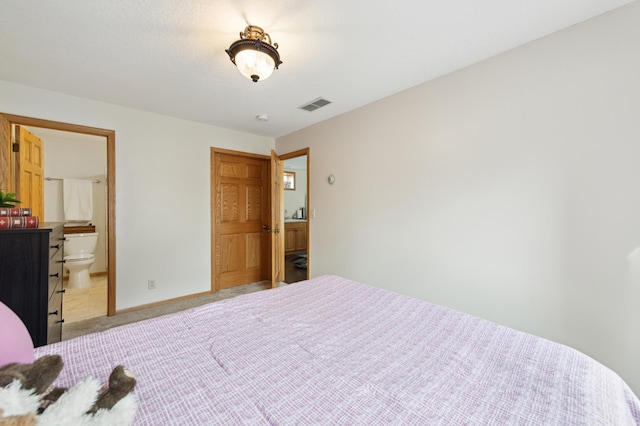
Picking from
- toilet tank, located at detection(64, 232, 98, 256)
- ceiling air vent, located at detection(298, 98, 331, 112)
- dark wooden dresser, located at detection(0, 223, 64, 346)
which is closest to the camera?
dark wooden dresser, located at detection(0, 223, 64, 346)

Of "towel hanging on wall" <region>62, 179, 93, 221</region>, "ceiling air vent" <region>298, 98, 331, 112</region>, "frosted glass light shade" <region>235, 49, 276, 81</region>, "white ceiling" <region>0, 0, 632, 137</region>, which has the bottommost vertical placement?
"towel hanging on wall" <region>62, 179, 93, 221</region>

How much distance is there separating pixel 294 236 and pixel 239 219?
2287 mm

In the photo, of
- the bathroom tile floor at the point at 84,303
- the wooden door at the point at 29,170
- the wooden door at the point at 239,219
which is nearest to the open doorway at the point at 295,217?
the wooden door at the point at 239,219

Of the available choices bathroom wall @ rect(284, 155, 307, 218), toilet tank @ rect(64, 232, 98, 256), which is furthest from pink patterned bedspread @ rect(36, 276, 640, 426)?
bathroom wall @ rect(284, 155, 307, 218)

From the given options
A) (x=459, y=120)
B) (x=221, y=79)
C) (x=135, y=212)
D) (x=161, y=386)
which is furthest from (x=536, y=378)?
(x=135, y=212)

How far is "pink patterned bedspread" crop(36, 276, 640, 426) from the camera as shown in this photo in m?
0.73

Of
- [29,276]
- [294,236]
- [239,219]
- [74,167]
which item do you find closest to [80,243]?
[74,167]

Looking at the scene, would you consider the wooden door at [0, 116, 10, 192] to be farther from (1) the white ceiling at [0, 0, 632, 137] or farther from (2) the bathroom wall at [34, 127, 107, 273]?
(2) the bathroom wall at [34, 127, 107, 273]

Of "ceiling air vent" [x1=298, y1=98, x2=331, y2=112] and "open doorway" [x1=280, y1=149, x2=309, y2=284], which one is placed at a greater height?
"ceiling air vent" [x1=298, y1=98, x2=331, y2=112]

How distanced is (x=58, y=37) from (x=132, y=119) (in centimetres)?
130

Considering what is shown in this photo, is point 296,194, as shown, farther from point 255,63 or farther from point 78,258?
point 255,63

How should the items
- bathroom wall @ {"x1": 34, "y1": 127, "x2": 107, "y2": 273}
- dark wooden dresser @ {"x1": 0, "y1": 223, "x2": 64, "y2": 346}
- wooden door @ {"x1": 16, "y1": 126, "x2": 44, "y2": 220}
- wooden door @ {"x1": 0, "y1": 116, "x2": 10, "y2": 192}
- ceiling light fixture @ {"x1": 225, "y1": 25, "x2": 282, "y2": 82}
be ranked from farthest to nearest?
bathroom wall @ {"x1": 34, "y1": 127, "x2": 107, "y2": 273} → wooden door @ {"x1": 16, "y1": 126, "x2": 44, "y2": 220} → wooden door @ {"x1": 0, "y1": 116, "x2": 10, "y2": 192} → ceiling light fixture @ {"x1": 225, "y1": 25, "x2": 282, "y2": 82} → dark wooden dresser @ {"x1": 0, "y1": 223, "x2": 64, "y2": 346}

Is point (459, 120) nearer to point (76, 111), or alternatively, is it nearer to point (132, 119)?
point (132, 119)

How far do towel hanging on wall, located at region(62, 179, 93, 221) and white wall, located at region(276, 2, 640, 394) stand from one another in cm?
494
